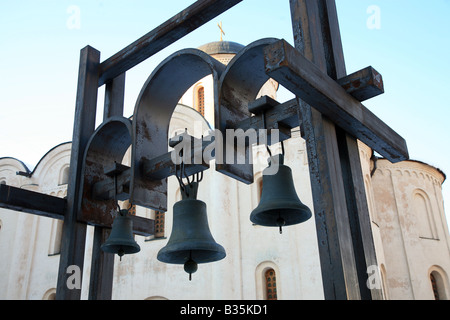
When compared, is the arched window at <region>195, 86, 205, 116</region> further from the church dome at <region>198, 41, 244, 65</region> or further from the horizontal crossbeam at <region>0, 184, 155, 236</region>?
the horizontal crossbeam at <region>0, 184, 155, 236</region>

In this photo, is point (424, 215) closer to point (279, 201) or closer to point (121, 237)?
point (121, 237)

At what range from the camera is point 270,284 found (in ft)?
37.3

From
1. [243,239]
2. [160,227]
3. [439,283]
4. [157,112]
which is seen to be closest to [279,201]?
[157,112]

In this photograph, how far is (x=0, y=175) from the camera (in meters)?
18.0

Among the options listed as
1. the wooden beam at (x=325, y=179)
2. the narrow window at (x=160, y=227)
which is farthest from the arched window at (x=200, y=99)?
the wooden beam at (x=325, y=179)

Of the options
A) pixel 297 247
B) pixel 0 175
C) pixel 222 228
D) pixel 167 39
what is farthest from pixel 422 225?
pixel 0 175

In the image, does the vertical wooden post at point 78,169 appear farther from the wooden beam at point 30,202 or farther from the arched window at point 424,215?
the arched window at point 424,215

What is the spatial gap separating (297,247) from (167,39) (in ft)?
25.9

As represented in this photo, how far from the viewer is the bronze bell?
13.2 ft

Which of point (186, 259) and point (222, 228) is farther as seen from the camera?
point (222, 228)

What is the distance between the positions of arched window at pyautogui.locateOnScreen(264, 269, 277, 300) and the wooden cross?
806 cm

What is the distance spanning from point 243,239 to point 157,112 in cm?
820
